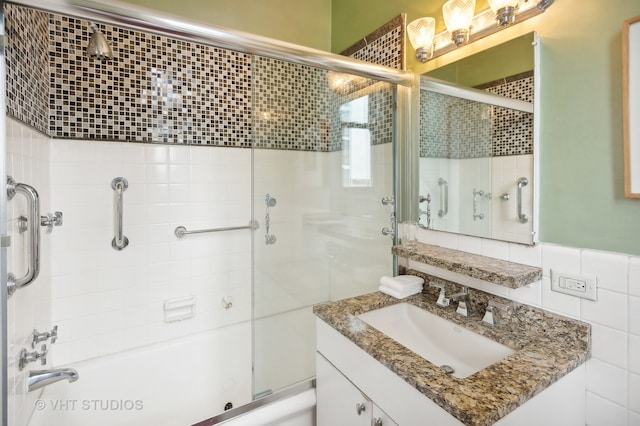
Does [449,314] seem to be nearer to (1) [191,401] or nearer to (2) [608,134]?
(2) [608,134]

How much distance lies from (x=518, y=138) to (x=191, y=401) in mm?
2342

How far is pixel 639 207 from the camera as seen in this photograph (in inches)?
34.9

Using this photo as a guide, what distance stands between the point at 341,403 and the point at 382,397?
0.88ft

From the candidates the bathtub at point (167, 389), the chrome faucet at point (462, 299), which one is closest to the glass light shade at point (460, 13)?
the chrome faucet at point (462, 299)

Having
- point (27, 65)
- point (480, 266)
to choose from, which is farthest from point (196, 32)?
point (480, 266)

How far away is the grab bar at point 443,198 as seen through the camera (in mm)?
1495

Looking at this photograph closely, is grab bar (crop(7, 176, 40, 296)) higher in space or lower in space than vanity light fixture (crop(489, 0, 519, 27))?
lower

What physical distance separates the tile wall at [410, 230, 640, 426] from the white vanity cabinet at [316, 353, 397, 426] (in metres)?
0.66

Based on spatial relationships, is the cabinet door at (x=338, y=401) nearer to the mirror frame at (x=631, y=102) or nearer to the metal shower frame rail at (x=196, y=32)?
the mirror frame at (x=631, y=102)

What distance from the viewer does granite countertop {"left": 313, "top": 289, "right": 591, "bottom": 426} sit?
2.46 feet

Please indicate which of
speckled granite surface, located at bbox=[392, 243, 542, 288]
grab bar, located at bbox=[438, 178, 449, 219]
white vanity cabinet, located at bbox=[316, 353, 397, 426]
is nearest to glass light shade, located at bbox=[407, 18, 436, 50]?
grab bar, located at bbox=[438, 178, 449, 219]

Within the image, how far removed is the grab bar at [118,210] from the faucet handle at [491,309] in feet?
6.53

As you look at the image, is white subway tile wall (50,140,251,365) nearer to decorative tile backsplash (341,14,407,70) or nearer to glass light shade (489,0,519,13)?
decorative tile backsplash (341,14,407,70)

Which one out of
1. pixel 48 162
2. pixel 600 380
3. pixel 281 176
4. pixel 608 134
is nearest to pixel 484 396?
pixel 600 380
